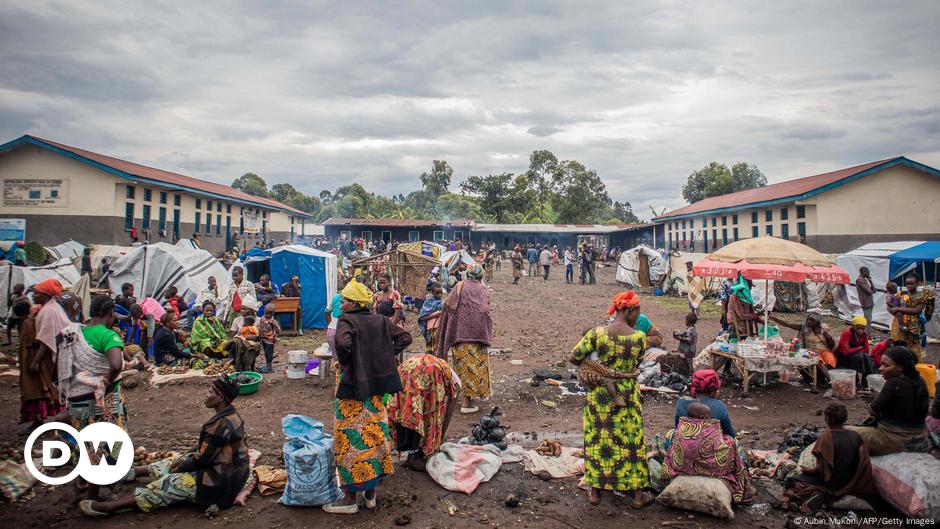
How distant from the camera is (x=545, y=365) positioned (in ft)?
31.5

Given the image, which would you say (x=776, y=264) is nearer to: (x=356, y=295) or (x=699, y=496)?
(x=699, y=496)

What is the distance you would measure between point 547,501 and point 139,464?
13.3 feet

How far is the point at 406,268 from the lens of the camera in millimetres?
15844

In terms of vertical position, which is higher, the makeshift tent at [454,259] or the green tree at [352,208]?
the green tree at [352,208]

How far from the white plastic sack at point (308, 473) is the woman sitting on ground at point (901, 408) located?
15.3ft

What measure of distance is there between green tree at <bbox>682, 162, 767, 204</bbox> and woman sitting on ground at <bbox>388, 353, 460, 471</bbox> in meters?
48.2

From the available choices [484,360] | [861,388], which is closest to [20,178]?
[484,360]

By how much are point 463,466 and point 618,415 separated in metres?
1.60

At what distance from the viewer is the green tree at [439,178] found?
63375mm

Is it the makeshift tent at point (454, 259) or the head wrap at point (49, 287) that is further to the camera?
the makeshift tent at point (454, 259)

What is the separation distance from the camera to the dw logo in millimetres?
4344

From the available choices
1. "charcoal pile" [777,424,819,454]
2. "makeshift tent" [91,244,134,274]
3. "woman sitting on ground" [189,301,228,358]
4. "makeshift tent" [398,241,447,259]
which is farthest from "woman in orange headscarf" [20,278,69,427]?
"makeshift tent" [398,241,447,259]

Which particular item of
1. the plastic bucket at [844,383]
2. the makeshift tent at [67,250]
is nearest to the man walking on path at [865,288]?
the plastic bucket at [844,383]

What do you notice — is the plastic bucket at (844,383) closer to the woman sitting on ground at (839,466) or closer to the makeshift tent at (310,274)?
the woman sitting on ground at (839,466)
